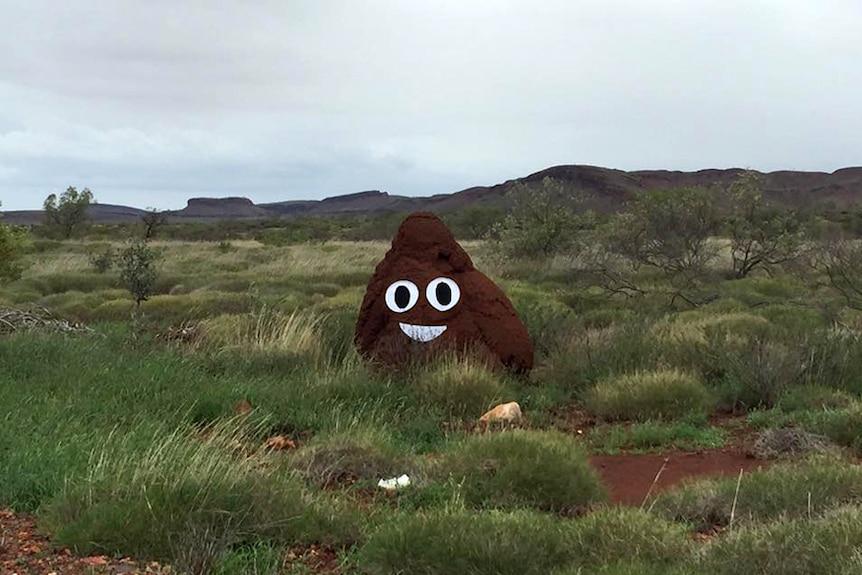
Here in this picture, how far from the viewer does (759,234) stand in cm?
2366

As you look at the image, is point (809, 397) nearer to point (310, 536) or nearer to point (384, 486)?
point (384, 486)

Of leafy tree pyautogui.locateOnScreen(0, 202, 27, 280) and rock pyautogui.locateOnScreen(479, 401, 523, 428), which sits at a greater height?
leafy tree pyautogui.locateOnScreen(0, 202, 27, 280)

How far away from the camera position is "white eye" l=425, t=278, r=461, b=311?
11156 millimetres

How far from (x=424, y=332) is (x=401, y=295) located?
0.60 meters

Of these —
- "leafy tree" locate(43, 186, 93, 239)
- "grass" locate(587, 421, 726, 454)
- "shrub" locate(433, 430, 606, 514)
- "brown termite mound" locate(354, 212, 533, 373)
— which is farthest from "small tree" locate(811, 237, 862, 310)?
"leafy tree" locate(43, 186, 93, 239)

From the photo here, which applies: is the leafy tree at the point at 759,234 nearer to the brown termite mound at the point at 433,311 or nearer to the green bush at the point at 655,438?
the brown termite mound at the point at 433,311

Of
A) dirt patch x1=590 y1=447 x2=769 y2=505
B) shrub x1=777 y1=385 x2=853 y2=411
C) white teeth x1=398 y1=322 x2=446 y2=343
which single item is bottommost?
dirt patch x1=590 y1=447 x2=769 y2=505

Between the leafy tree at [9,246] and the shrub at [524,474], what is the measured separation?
453 inches

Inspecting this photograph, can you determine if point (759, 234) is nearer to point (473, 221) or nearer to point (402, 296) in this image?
point (402, 296)

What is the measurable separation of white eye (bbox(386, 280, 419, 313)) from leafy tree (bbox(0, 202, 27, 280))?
7.91 meters

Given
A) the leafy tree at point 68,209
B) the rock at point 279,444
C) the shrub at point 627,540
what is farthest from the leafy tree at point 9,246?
the leafy tree at point 68,209

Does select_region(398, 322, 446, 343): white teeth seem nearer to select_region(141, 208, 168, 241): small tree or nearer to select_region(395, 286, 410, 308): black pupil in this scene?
select_region(395, 286, 410, 308): black pupil

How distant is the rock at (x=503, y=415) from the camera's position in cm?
890

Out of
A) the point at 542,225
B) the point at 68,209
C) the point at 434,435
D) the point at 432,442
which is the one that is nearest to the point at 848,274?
the point at 434,435
